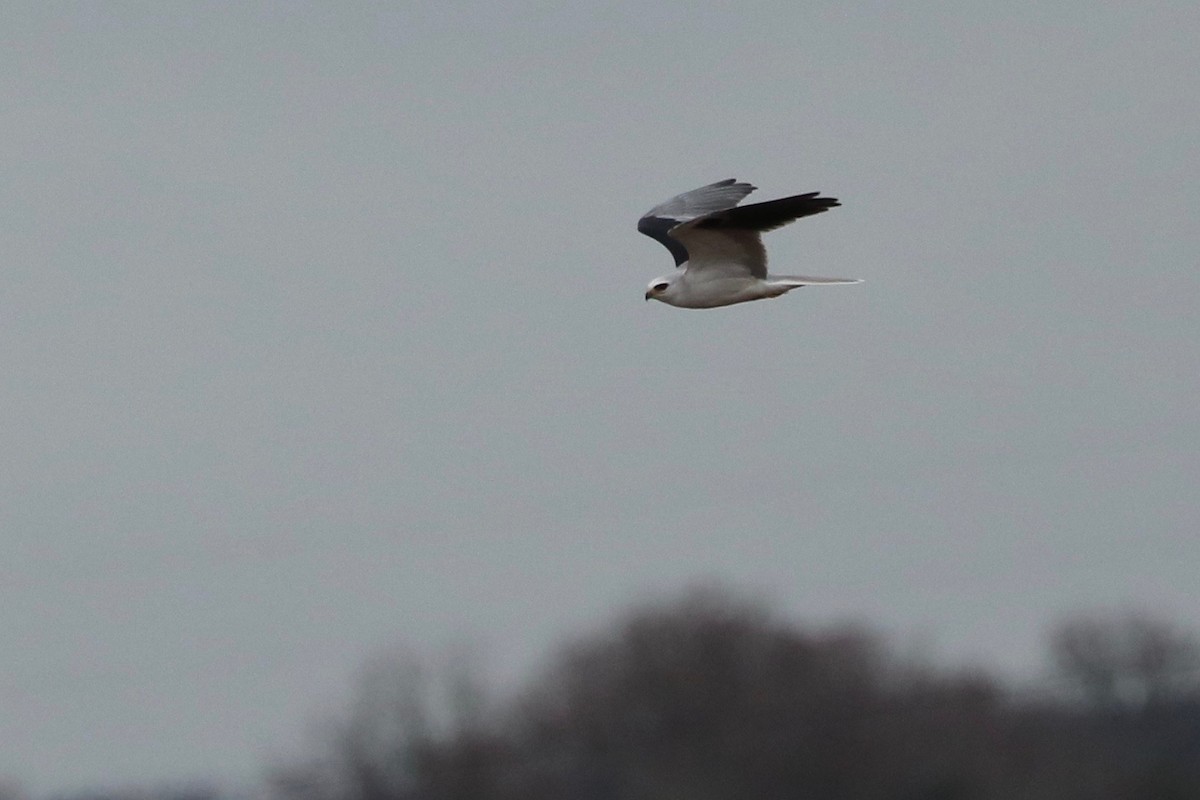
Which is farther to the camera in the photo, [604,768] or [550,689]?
[550,689]

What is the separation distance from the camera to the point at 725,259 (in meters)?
20.4

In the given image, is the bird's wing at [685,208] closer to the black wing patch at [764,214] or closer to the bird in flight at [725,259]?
the bird in flight at [725,259]

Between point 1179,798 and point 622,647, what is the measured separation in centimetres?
2903

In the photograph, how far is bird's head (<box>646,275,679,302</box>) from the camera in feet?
68.1

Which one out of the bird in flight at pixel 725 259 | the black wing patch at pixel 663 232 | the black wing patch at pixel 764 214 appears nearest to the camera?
the black wing patch at pixel 764 214

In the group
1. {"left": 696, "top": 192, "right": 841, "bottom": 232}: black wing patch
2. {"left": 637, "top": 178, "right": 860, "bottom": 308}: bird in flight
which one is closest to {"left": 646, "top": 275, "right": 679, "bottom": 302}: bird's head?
{"left": 637, "top": 178, "right": 860, "bottom": 308}: bird in flight

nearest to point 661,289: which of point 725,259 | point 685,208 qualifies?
point 725,259

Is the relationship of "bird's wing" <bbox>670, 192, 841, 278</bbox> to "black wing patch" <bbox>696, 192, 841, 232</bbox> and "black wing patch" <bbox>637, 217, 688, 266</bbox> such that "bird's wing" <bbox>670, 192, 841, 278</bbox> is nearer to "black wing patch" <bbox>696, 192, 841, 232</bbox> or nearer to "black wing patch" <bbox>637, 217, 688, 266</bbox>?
"black wing patch" <bbox>696, 192, 841, 232</bbox>

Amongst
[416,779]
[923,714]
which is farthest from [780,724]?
[416,779]

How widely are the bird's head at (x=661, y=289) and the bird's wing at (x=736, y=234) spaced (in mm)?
219

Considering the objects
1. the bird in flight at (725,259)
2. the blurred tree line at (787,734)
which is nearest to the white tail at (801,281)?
the bird in flight at (725,259)

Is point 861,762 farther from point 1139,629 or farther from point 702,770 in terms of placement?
point 1139,629

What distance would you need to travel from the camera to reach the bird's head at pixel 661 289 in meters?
20.8

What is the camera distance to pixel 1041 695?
188 ft
